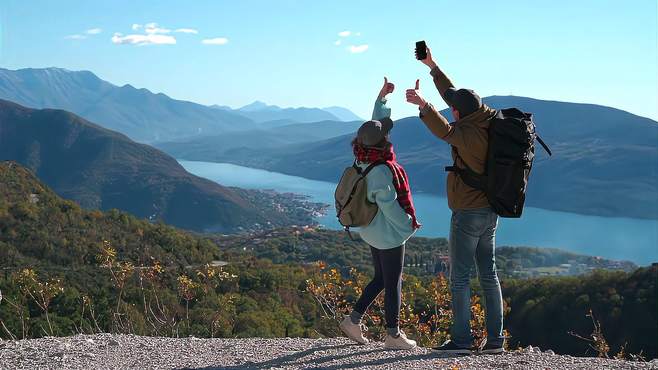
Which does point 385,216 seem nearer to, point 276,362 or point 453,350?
point 453,350

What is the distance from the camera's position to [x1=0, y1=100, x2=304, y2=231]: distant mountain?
88625 millimetres

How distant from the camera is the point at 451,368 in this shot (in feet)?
11.7

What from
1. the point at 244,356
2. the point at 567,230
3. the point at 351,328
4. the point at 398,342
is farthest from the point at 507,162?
the point at 567,230

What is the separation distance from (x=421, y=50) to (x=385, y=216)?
1.14 metres

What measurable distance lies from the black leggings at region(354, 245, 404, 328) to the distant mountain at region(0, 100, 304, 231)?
266 ft

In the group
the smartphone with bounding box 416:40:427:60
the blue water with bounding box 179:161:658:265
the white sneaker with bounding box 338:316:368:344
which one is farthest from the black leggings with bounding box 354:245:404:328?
the blue water with bounding box 179:161:658:265

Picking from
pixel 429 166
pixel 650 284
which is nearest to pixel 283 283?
pixel 650 284

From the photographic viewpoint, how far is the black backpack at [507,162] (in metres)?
3.62

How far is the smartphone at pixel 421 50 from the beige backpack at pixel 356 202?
0.81 m

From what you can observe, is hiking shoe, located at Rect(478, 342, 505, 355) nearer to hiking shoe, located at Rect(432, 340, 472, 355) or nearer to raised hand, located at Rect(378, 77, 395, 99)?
hiking shoe, located at Rect(432, 340, 472, 355)

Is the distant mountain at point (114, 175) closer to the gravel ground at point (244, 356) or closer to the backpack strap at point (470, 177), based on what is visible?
the gravel ground at point (244, 356)

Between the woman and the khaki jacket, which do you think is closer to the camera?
the khaki jacket

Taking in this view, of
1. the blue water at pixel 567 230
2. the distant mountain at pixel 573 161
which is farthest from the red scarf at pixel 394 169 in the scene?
the distant mountain at pixel 573 161

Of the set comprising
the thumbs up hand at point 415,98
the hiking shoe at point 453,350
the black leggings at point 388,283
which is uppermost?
the thumbs up hand at point 415,98
